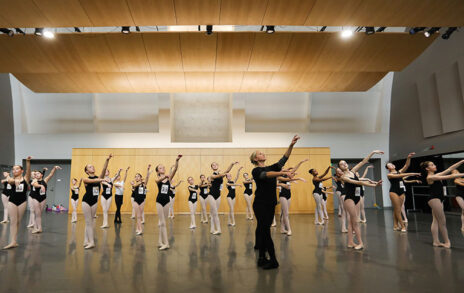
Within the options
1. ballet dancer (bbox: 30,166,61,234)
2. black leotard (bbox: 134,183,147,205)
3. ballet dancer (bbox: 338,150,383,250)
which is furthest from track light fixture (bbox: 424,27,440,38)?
ballet dancer (bbox: 30,166,61,234)

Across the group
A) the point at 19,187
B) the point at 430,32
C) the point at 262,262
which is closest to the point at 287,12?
the point at 430,32

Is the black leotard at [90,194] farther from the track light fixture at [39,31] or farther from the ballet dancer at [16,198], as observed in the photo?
the track light fixture at [39,31]

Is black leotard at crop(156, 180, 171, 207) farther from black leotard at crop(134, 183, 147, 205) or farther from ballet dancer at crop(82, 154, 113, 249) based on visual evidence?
black leotard at crop(134, 183, 147, 205)

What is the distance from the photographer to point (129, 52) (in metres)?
8.38

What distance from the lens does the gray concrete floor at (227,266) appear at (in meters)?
3.40

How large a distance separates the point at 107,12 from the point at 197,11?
199 cm

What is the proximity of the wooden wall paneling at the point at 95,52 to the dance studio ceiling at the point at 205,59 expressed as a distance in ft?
0.09

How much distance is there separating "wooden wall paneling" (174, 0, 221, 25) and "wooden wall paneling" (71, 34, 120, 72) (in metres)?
2.66

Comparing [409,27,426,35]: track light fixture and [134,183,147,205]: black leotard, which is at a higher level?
[409,27,426,35]: track light fixture

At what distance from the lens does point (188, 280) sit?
3621 millimetres

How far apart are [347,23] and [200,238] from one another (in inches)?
247

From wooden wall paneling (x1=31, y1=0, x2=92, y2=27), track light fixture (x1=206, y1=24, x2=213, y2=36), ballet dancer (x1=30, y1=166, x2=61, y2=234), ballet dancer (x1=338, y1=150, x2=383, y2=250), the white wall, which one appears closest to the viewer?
ballet dancer (x1=338, y1=150, x2=383, y2=250)

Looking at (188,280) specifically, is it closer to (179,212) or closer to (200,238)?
(200,238)

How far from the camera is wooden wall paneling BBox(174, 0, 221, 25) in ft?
19.7
